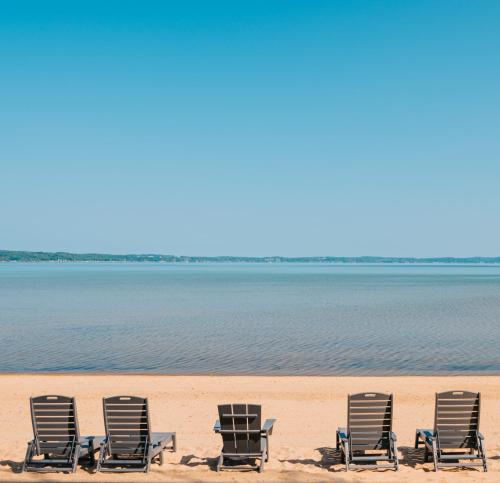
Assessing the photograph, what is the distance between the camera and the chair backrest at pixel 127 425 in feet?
29.1

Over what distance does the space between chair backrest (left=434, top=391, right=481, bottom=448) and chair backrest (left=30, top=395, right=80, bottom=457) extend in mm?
5243

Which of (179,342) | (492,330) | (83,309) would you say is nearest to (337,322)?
(492,330)

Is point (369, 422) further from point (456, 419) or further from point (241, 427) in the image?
point (241, 427)

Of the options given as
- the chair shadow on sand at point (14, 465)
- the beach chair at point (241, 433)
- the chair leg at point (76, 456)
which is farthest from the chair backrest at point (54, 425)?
the beach chair at point (241, 433)

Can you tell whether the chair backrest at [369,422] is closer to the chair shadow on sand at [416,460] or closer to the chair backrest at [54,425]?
the chair shadow on sand at [416,460]

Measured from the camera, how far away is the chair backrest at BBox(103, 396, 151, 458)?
8.87 meters

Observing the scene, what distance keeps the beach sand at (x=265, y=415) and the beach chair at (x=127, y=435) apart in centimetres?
18

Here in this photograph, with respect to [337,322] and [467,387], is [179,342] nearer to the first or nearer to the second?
[337,322]

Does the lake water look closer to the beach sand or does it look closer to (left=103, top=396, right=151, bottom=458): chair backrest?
the beach sand

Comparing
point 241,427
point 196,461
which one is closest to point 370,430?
point 241,427

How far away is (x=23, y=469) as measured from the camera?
9.05m

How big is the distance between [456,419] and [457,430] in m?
0.18

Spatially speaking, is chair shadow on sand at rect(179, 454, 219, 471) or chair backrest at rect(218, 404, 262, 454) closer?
chair backrest at rect(218, 404, 262, 454)

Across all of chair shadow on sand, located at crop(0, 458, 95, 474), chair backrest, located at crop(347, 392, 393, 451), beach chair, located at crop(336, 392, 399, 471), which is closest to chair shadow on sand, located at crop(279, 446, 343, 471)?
beach chair, located at crop(336, 392, 399, 471)
